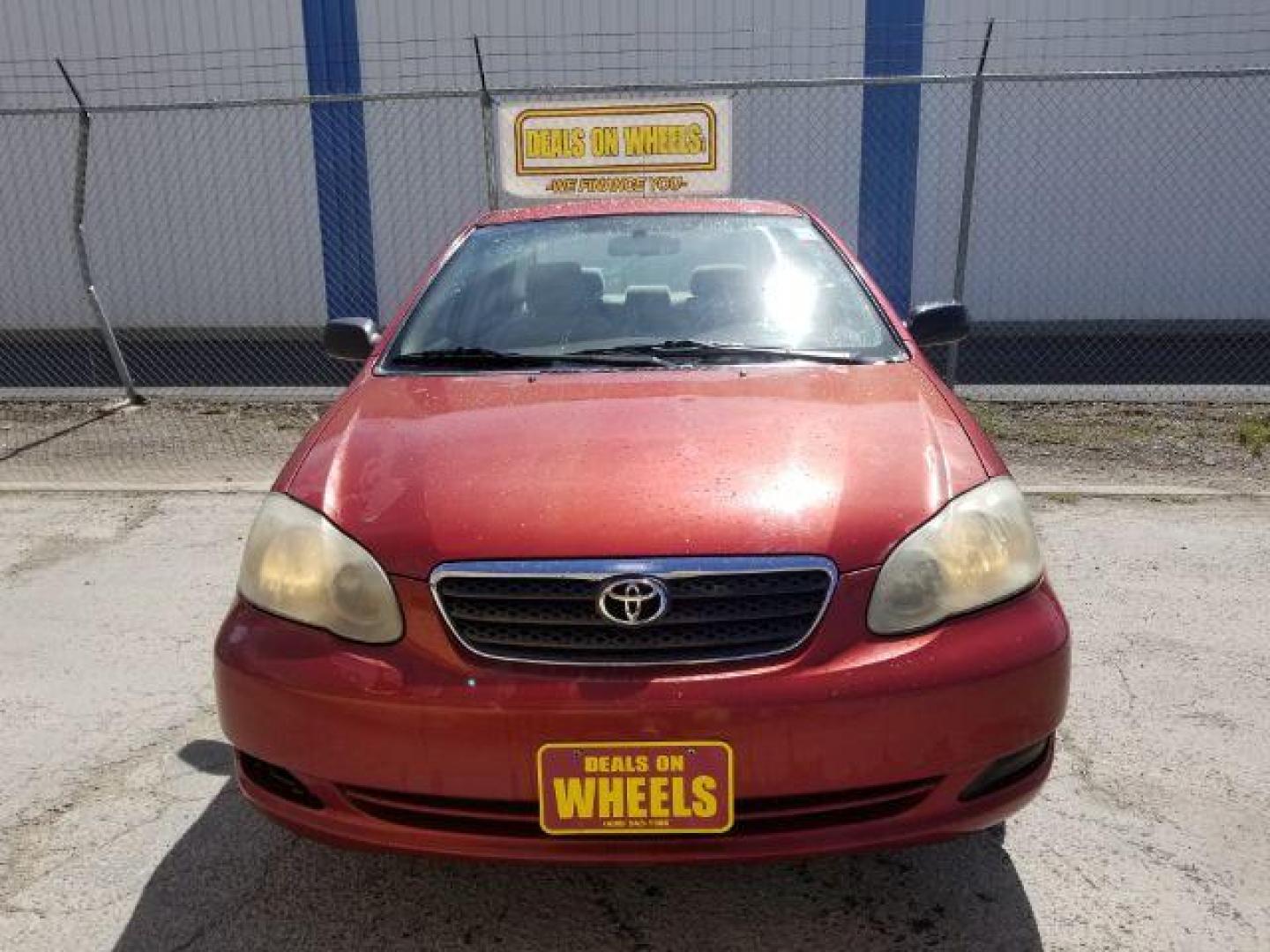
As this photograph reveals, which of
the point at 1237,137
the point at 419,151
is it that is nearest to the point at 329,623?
the point at 419,151

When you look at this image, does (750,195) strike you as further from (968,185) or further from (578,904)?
(578,904)

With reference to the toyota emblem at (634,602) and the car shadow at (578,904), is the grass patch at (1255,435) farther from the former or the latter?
the toyota emblem at (634,602)

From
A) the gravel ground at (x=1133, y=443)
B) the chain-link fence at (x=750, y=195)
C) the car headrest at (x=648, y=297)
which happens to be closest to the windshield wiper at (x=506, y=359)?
the car headrest at (x=648, y=297)

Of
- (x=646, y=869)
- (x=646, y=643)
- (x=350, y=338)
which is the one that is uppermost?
(x=350, y=338)

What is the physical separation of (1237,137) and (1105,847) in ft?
33.9

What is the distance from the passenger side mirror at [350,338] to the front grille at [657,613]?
1.72 meters

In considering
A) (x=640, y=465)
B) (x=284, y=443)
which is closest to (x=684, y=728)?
(x=640, y=465)

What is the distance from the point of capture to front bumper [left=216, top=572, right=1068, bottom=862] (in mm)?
1953

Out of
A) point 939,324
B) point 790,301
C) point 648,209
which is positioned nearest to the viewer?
point 790,301

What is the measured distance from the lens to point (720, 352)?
301 centimetres

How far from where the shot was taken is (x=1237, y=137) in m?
10.7

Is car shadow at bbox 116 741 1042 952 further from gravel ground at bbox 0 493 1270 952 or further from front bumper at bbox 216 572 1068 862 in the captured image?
front bumper at bbox 216 572 1068 862

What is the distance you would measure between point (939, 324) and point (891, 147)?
7.86m

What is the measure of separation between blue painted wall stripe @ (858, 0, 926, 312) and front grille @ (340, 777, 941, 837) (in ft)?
30.4
